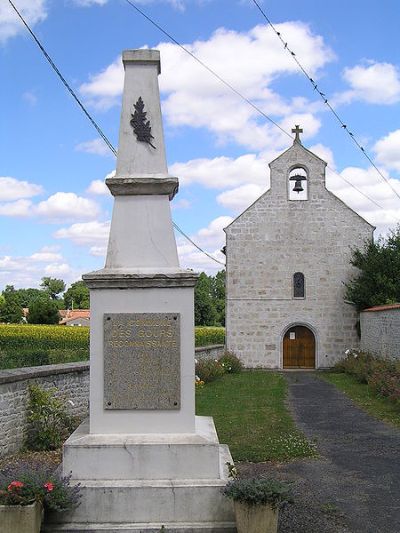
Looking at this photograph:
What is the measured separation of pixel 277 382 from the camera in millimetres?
22219

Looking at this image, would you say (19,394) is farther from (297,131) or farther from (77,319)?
(77,319)

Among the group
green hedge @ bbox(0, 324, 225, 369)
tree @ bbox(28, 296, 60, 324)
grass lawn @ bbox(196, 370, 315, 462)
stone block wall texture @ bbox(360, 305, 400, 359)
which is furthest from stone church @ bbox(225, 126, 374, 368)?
tree @ bbox(28, 296, 60, 324)

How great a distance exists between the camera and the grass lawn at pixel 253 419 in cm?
1001

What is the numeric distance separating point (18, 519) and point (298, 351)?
78.4ft

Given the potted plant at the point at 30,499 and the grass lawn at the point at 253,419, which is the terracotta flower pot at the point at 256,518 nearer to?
the potted plant at the point at 30,499

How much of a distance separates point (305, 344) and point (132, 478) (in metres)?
22.9

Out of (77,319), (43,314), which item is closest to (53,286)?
(77,319)

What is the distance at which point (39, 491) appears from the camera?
5.71 meters

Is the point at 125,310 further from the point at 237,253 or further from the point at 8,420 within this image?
the point at 237,253

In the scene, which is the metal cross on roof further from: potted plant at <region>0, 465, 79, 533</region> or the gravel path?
potted plant at <region>0, 465, 79, 533</region>

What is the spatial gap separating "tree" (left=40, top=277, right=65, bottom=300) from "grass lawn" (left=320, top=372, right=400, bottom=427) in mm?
94828

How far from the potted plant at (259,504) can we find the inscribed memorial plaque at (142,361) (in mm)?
1381

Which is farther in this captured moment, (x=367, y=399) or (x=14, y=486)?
(x=367, y=399)

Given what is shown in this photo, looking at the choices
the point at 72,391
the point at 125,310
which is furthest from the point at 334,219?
the point at 125,310
